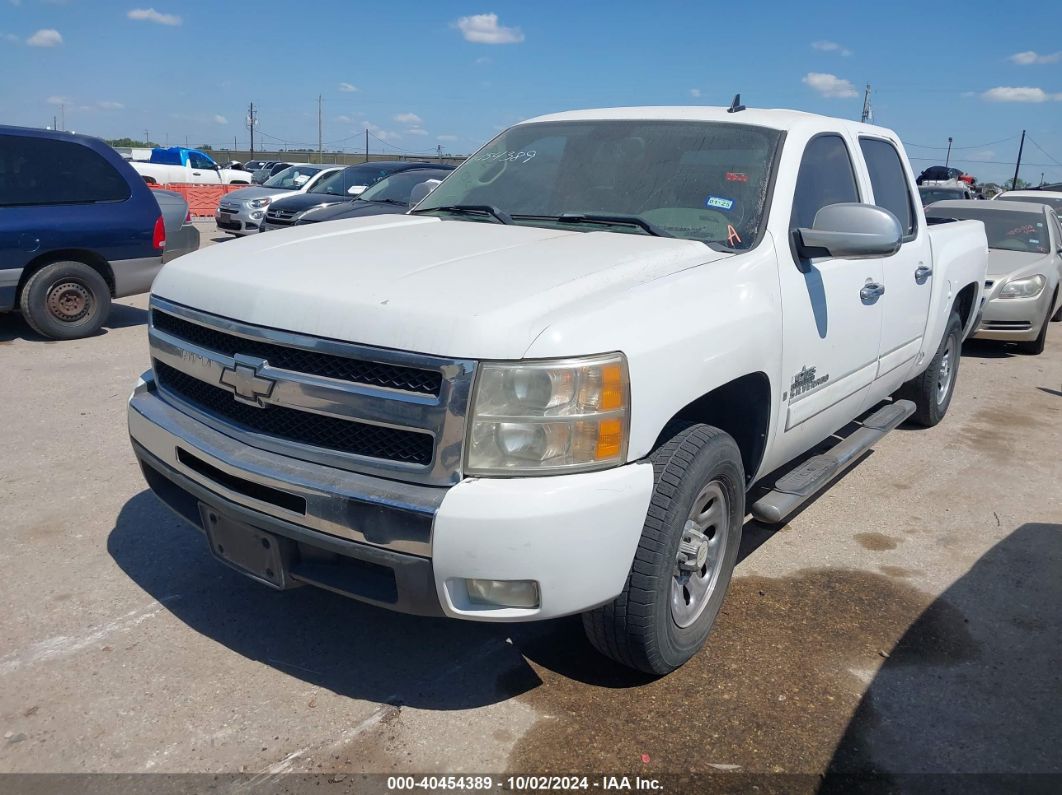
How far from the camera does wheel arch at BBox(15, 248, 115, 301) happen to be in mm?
7770

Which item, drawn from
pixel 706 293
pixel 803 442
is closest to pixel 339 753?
pixel 706 293

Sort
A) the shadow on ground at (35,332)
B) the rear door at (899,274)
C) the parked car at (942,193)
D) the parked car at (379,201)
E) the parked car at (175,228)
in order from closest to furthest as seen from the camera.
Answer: the rear door at (899,274), the shadow on ground at (35,332), the parked car at (175,228), the parked car at (379,201), the parked car at (942,193)

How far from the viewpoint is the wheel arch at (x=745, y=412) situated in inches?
130

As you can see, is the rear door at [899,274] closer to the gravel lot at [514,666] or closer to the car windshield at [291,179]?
the gravel lot at [514,666]

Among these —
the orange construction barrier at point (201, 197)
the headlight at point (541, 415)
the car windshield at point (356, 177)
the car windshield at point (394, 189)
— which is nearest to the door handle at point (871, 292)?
the headlight at point (541, 415)

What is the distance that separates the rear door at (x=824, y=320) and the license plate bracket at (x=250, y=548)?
78.5 inches

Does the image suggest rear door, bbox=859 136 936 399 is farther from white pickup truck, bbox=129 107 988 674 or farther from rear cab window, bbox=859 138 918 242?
white pickup truck, bbox=129 107 988 674

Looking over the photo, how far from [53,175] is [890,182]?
6900mm

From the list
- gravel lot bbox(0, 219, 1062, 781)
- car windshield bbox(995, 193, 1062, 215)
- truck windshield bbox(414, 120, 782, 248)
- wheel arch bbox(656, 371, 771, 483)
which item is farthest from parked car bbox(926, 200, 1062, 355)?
wheel arch bbox(656, 371, 771, 483)

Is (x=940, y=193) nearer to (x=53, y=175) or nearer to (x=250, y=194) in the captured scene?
(x=250, y=194)

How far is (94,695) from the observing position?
9.68ft

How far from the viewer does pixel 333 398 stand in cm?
260

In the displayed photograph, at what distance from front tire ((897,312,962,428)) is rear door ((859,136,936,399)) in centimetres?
87

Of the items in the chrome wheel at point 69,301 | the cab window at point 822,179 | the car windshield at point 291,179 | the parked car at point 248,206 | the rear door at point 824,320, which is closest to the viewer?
the rear door at point 824,320
